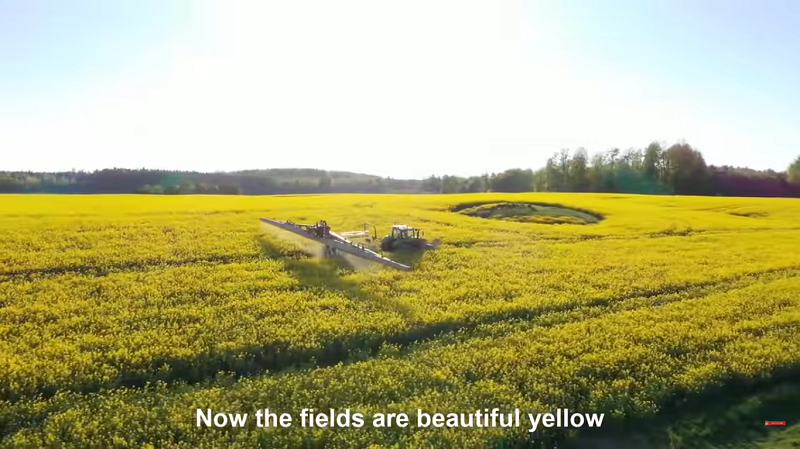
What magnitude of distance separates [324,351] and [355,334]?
101 cm

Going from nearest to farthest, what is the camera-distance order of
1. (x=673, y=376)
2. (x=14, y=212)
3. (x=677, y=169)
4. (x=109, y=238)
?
(x=673, y=376) < (x=109, y=238) < (x=14, y=212) < (x=677, y=169)

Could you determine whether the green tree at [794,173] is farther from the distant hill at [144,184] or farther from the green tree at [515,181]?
the distant hill at [144,184]

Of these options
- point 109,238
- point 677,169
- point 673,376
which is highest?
point 677,169

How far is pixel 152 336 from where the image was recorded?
12.1m

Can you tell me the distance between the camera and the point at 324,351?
471 inches

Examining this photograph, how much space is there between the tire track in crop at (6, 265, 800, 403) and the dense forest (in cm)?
6695

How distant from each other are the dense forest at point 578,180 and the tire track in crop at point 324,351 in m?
66.9

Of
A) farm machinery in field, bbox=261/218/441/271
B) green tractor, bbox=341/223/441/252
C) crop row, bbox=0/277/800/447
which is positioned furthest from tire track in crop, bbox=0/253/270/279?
crop row, bbox=0/277/800/447

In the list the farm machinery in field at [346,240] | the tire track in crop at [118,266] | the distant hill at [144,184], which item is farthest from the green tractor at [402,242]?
the distant hill at [144,184]

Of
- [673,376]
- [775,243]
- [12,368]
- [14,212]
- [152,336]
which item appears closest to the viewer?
[12,368]

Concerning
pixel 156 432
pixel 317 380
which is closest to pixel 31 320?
pixel 156 432

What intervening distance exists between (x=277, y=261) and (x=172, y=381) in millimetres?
10158

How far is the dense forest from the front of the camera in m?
77.7

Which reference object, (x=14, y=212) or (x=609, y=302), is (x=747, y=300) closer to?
(x=609, y=302)
